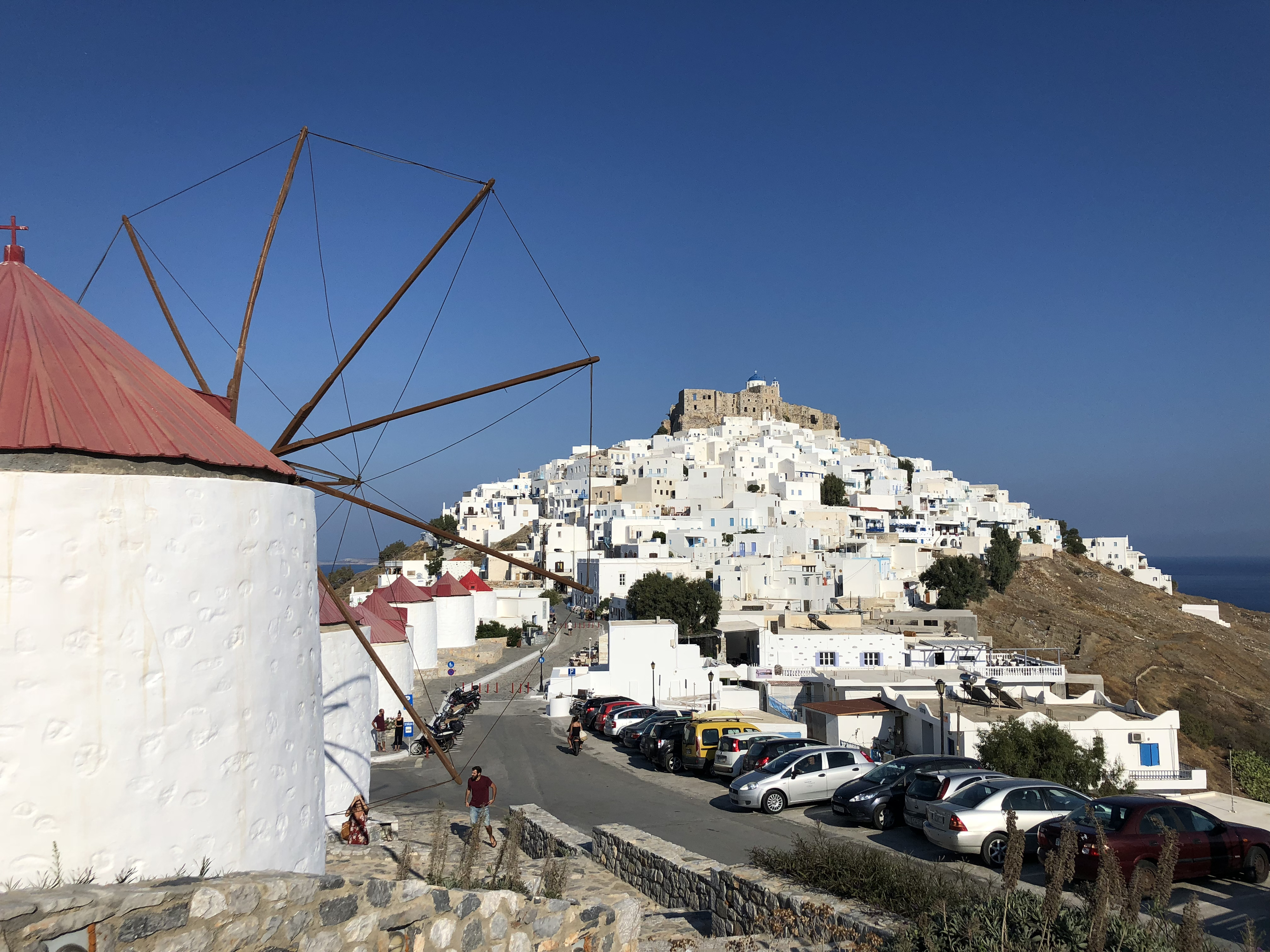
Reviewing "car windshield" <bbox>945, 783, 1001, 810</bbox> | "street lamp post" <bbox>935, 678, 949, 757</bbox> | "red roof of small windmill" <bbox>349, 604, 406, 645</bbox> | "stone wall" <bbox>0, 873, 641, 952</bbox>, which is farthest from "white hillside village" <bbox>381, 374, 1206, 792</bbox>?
"stone wall" <bbox>0, 873, 641, 952</bbox>

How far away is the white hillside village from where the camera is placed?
69.5 feet

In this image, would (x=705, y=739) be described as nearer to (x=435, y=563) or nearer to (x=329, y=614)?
(x=329, y=614)

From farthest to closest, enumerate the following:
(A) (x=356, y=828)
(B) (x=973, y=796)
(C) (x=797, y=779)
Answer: (C) (x=797, y=779) → (A) (x=356, y=828) → (B) (x=973, y=796)

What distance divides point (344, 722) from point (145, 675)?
879 centimetres

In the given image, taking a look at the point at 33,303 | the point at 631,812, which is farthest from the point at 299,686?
the point at 631,812

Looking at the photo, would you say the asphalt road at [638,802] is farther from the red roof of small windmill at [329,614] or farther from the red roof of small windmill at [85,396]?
the red roof of small windmill at [85,396]

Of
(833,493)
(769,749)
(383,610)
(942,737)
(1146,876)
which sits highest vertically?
(833,493)

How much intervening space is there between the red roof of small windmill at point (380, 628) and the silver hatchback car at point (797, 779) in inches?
445

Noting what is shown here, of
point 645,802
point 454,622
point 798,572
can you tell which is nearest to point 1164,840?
point 645,802

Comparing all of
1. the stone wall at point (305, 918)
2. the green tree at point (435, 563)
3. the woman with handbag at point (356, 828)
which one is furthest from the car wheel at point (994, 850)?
the green tree at point (435, 563)

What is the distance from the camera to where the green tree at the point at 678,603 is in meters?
51.9

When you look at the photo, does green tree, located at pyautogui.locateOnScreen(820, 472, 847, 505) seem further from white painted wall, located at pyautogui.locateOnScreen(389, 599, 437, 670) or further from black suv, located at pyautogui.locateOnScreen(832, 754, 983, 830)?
black suv, located at pyautogui.locateOnScreen(832, 754, 983, 830)

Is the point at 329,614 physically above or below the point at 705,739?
above

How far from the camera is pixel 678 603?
53812 mm
